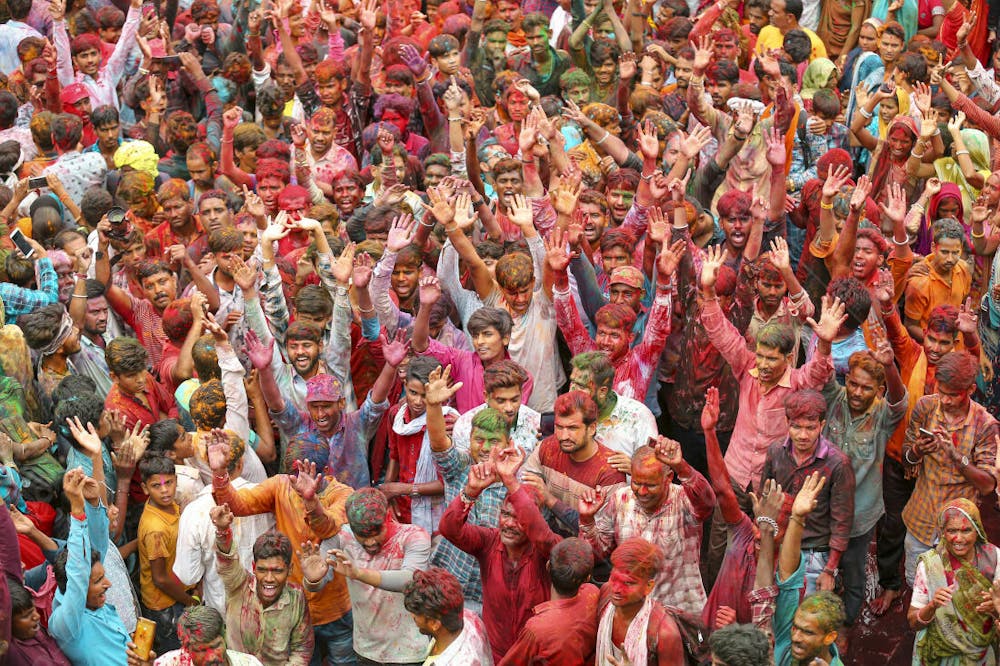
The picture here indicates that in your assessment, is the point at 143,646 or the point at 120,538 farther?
the point at 120,538

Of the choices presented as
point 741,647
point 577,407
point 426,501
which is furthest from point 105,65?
point 741,647

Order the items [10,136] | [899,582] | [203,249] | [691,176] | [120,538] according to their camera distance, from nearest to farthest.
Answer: [120,538]
[899,582]
[203,249]
[691,176]
[10,136]

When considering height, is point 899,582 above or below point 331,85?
below

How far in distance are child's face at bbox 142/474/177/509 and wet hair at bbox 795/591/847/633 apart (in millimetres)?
3149

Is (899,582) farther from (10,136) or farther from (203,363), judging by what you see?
(10,136)

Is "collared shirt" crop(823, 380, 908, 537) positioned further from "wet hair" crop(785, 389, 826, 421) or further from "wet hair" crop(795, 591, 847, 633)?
"wet hair" crop(795, 591, 847, 633)

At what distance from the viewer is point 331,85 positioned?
37.0 feet

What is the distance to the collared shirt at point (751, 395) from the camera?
7.30 meters

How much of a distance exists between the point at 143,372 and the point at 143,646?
5.94 feet

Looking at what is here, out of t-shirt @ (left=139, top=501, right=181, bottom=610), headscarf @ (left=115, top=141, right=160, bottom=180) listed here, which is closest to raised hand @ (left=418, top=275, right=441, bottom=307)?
t-shirt @ (left=139, top=501, right=181, bottom=610)

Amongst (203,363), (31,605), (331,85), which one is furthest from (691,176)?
(31,605)

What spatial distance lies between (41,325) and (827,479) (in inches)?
170

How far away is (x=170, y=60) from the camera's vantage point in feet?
40.4

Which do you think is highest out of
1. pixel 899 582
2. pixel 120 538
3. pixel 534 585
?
pixel 534 585
